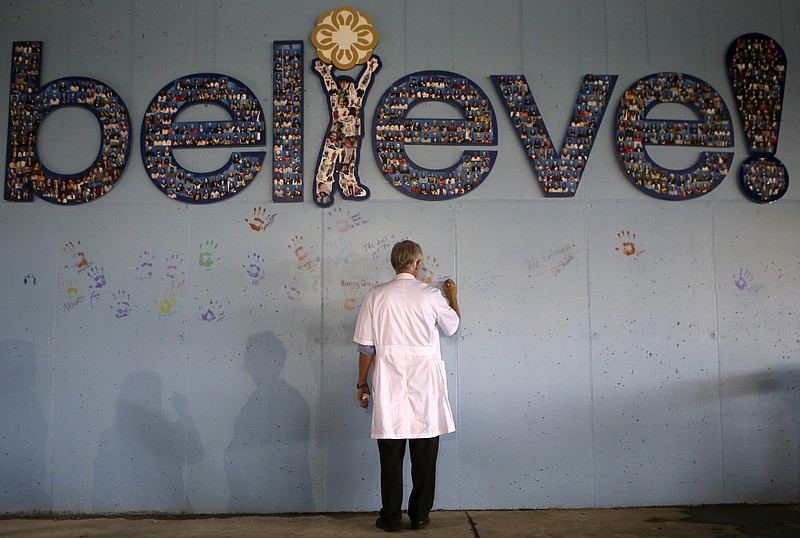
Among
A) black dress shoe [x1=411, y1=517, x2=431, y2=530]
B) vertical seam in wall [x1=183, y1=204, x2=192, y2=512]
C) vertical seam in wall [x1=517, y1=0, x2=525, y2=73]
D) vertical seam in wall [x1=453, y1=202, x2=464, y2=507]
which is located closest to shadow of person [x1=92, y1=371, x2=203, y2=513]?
vertical seam in wall [x1=183, y1=204, x2=192, y2=512]

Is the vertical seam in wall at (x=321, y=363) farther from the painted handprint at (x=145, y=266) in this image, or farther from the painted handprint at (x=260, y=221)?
the painted handprint at (x=145, y=266)

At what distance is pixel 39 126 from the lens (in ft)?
11.9

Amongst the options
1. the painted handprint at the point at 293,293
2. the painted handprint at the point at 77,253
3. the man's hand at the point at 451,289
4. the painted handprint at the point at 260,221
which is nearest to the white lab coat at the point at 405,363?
the man's hand at the point at 451,289

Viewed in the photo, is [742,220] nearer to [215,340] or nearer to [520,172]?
[520,172]

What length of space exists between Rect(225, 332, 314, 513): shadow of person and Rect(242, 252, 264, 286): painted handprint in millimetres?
394

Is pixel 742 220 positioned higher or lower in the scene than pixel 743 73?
lower

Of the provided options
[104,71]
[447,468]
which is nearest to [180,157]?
[104,71]

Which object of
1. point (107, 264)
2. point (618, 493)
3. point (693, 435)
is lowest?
point (618, 493)

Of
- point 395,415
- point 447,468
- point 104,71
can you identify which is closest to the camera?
point 395,415

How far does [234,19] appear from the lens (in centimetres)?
367

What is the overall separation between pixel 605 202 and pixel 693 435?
4.51 feet

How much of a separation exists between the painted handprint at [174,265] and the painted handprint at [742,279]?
311 centimetres

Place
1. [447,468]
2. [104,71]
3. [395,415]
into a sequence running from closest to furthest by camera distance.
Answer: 1. [395,415]
2. [447,468]
3. [104,71]

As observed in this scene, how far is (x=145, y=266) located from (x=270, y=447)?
1.22 m
